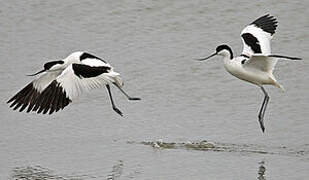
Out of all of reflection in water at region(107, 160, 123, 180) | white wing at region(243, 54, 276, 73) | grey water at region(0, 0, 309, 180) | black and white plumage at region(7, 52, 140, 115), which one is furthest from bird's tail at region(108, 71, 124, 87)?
white wing at region(243, 54, 276, 73)

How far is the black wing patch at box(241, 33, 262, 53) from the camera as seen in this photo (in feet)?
31.8

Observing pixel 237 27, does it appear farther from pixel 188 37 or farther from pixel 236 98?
pixel 236 98

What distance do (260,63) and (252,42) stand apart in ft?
1.64

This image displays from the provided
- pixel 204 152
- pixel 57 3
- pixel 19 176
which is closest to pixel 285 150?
pixel 204 152

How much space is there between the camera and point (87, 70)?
28.2 ft

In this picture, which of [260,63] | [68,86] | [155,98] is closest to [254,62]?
[260,63]

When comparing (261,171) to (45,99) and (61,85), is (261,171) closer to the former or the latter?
(61,85)

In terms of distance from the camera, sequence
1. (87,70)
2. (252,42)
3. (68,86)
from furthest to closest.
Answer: (252,42)
(87,70)
(68,86)

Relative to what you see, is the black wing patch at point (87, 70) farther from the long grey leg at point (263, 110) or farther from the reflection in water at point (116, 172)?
the long grey leg at point (263, 110)

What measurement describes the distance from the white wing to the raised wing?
0.57 ft

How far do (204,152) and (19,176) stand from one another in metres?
1.78

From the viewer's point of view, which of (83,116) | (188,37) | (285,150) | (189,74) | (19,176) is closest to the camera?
(19,176)

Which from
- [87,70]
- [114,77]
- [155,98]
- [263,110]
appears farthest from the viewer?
[155,98]

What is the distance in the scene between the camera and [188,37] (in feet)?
41.2
